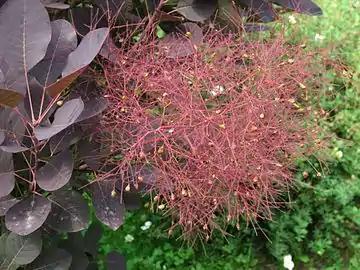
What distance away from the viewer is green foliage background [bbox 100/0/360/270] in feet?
9.36

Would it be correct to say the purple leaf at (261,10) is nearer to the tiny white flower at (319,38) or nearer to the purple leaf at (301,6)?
the purple leaf at (301,6)

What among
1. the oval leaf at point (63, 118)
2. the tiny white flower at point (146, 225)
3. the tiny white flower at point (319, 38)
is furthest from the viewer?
the tiny white flower at point (146, 225)

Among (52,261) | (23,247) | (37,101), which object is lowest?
(52,261)

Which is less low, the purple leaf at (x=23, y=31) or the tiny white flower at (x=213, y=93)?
the purple leaf at (x=23, y=31)

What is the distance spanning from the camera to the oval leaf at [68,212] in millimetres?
1212

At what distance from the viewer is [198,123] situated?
1.15 metres

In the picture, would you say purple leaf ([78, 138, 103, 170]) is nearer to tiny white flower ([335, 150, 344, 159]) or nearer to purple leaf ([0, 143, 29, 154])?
purple leaf ([0, 143, 29, 154])

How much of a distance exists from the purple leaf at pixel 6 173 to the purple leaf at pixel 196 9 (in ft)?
1.72

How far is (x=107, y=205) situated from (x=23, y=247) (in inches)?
8.4

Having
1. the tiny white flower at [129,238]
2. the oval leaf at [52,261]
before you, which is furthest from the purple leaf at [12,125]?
the tiny white flower at [129,238]

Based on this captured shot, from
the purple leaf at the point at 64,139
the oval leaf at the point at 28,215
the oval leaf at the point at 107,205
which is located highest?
the purple leaf at the point at 64,139

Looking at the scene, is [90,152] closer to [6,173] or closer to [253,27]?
[6,173]

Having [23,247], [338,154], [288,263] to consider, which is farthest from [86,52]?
[288,263]

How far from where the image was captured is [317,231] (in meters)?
3.00
